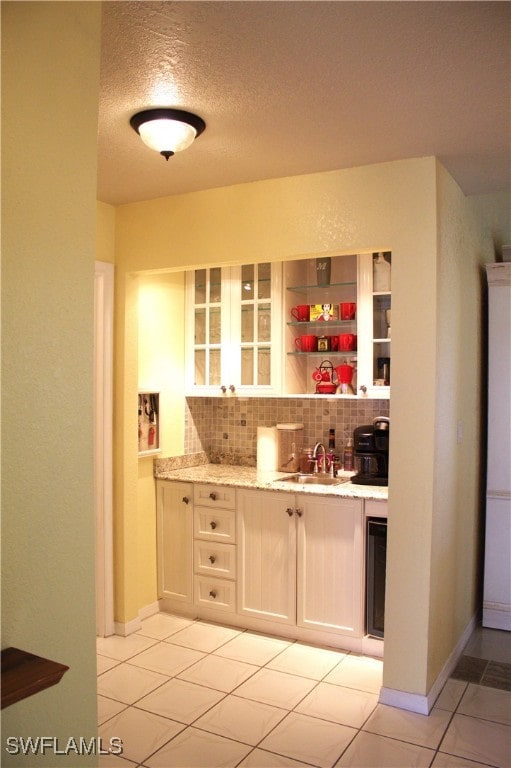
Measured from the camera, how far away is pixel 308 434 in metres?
4.47

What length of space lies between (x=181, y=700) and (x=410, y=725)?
3.47ft

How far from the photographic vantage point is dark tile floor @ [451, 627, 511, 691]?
3260 mm

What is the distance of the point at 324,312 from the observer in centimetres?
409

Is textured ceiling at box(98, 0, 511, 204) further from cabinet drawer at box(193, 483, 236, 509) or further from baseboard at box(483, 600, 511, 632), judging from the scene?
baseboard at box(483, 600, 511, 632)

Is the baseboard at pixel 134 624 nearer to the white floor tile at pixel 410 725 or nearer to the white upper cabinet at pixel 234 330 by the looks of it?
the white upper cabinet at pixel 234 330

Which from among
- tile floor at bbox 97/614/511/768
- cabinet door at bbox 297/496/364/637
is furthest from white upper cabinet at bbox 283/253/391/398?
tile floor at bbox 97/614/511/768

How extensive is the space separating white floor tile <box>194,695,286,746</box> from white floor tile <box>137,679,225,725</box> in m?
0.05

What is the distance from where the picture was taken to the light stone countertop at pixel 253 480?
358 centimetres

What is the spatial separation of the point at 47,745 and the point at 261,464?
302cm

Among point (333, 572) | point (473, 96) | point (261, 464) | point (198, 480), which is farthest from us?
point (261, 464)

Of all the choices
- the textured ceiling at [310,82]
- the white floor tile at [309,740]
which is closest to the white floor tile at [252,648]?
the white floor tile at [309,740]

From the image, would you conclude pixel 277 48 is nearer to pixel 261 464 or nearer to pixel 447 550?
pixel 447 550

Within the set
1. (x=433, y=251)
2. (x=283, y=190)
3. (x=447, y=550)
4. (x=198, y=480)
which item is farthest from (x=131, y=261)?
(x=447, y=550)

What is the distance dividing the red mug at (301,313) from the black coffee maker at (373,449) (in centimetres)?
79
